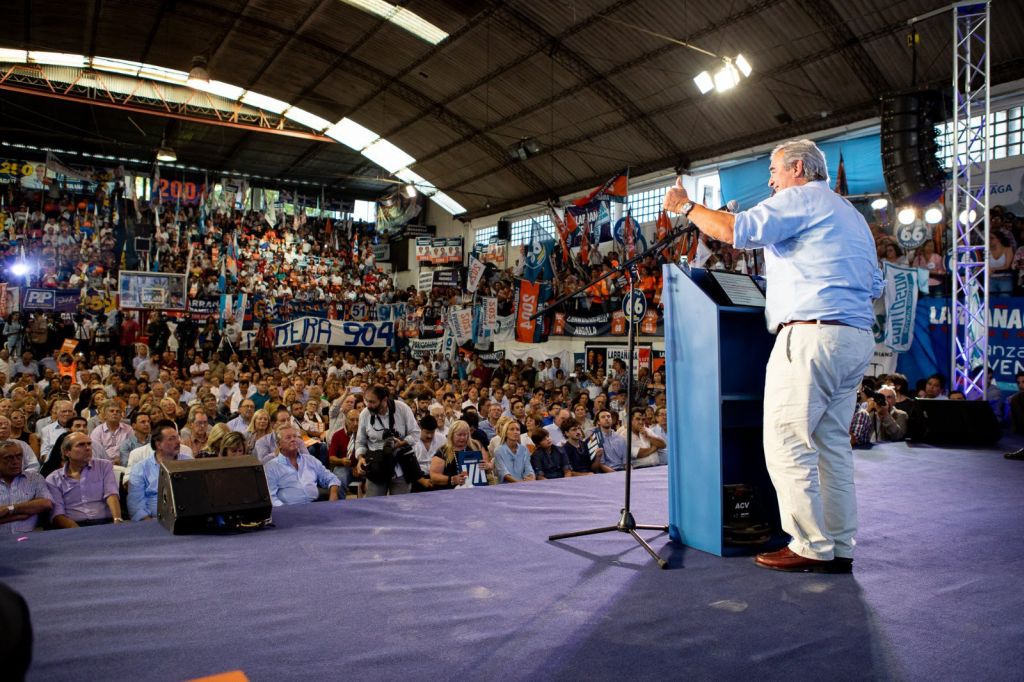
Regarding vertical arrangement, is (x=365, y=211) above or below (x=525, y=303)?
above

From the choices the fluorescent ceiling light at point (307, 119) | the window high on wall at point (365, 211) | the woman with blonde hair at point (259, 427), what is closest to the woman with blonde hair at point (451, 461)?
the woman with blonde hair at point (259, 427)

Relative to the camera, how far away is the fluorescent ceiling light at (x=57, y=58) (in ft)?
47.8

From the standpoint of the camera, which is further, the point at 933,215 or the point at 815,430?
the point at 933,215

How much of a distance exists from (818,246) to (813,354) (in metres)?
0.38

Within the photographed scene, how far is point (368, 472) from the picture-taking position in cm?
479

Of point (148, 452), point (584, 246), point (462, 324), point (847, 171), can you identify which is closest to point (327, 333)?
point (462, 324)

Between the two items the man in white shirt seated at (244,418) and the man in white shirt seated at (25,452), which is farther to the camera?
the man in white shirt seated at (244,418)

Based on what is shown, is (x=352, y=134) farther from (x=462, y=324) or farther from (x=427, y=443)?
(x=427, y=443)

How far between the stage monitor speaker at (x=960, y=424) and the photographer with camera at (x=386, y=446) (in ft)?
14.8

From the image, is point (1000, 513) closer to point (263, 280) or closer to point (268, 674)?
point (268, 674)

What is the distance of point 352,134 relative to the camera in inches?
760

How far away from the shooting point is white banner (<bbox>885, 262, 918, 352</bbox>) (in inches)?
390

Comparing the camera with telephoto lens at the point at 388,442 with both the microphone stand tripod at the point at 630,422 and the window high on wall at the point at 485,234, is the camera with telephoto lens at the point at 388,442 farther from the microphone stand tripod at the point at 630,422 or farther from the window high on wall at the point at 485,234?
the window high on wall at the point at 485,234

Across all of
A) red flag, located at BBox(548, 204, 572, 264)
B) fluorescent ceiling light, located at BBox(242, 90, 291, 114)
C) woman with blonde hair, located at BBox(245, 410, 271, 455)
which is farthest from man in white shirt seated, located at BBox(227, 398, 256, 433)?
fluorescent ceiling light, located at BBox(242, 90, 291, 114)
